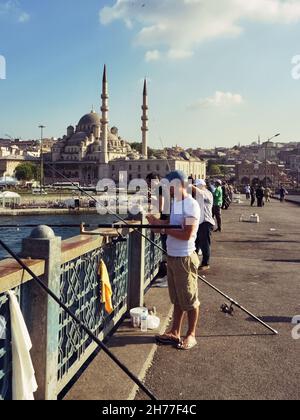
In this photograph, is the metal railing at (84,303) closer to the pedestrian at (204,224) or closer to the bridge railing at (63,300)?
the bridge railing at (63,300)

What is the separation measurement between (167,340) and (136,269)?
1.06 metres

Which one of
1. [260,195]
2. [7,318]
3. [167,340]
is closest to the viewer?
[7,318]

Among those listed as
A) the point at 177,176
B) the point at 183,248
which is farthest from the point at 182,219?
the point at 177,176

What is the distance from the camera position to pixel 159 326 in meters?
4.56

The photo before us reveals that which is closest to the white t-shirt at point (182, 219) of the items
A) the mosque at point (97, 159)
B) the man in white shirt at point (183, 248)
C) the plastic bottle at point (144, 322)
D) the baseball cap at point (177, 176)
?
the man in white shirt at point (183, 248)

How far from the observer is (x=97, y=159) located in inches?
4508

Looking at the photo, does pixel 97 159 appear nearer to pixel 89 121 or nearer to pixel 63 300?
pixel 89 121

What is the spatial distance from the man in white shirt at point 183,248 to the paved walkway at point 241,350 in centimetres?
35

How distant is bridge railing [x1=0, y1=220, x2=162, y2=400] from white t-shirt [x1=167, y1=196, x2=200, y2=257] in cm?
59

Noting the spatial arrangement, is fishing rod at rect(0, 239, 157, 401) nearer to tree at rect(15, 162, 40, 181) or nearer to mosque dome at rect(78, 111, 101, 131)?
tree at rect(15, 162, 40, 181)

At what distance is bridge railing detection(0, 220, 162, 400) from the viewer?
2.56m

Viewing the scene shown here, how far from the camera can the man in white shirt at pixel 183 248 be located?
12.4 ft

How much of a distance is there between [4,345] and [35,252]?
52 centimetres
